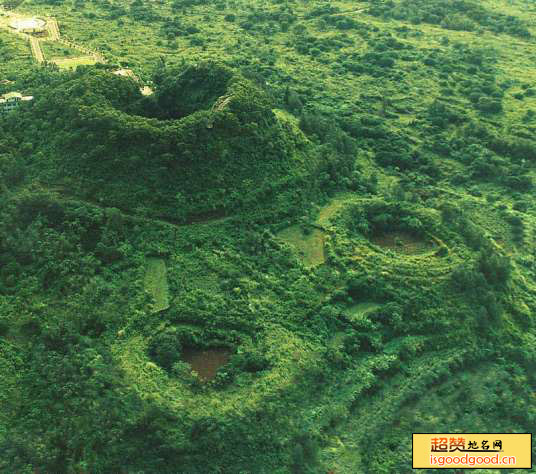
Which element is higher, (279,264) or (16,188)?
(16,188)

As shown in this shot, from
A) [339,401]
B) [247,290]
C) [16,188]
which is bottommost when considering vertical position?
[339,401]

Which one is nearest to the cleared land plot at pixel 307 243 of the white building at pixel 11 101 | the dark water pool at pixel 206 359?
the dark water pool at pixel 206 359

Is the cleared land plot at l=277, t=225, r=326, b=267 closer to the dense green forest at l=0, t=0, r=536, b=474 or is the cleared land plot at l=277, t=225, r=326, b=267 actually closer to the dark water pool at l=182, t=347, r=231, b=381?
the dense green forest at l=0, t=0, r=536, b=474

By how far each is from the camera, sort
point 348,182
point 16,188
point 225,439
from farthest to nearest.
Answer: point 348,182
point 16,188
point 225,439

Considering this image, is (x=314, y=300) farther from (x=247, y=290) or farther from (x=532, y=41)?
(x=532, y=41)

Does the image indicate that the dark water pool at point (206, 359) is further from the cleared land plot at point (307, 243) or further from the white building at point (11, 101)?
the white building at point (11, 101)

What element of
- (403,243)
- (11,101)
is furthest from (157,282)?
(11,101)

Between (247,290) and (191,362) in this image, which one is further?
(247,290)

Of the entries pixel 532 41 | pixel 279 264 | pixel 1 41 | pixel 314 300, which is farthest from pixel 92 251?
pixel 532 41
